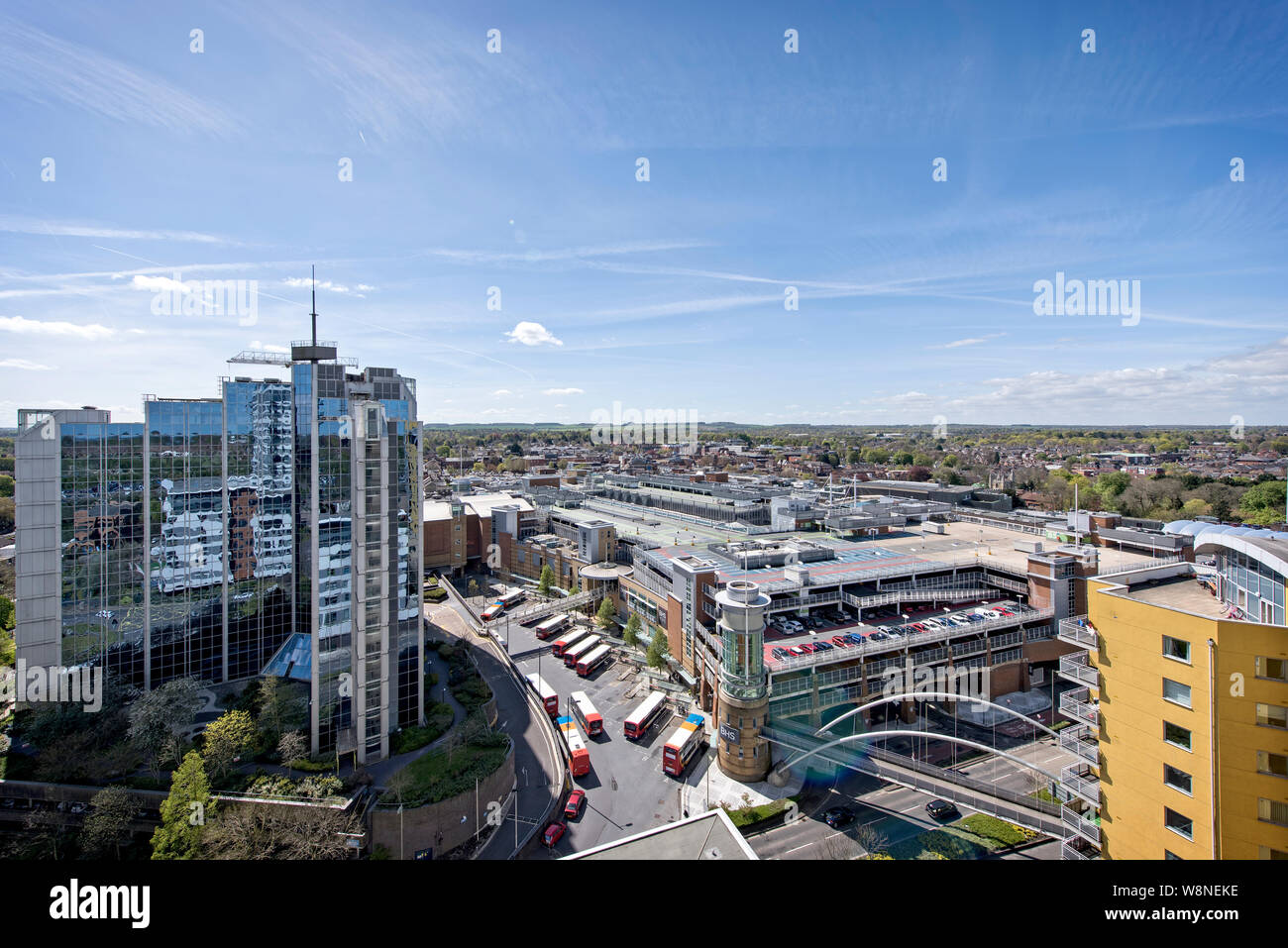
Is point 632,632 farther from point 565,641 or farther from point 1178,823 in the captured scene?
point 1178,823

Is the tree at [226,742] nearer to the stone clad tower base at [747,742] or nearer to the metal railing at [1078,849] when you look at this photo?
the stone clad tower base at [747,742]

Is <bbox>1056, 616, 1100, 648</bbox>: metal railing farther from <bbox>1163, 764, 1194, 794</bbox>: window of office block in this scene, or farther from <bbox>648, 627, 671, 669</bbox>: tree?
<bbox>648, 627, 671, 669</bbox>: tree

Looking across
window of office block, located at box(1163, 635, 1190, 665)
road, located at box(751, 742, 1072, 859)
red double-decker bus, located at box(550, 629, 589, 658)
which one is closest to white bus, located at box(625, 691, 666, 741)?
road, located at box(751, 742, 1072, 859)

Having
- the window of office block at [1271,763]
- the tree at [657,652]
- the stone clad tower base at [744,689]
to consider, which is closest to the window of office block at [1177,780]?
the window of office block at [1271,763]

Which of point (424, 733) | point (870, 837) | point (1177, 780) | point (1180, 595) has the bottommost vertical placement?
point (870, 837)

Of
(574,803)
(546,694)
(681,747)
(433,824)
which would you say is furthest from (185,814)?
(681,747)
